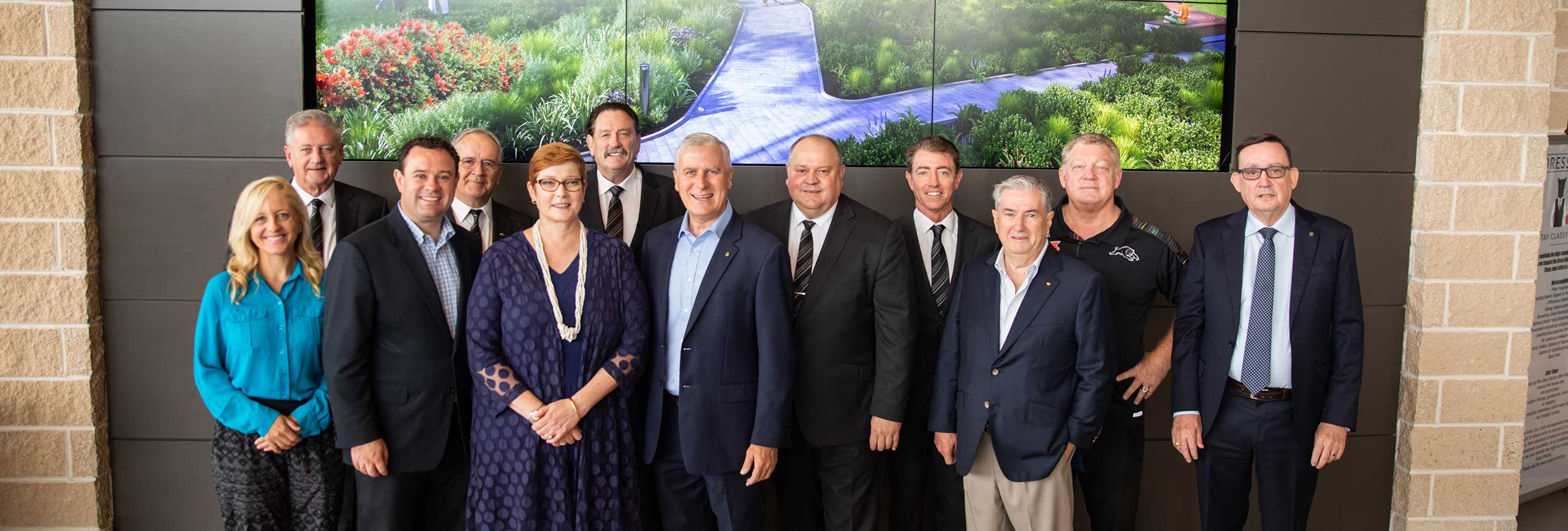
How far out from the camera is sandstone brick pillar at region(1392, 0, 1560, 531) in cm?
407

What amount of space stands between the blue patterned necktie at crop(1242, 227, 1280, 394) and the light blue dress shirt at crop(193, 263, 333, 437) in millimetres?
3060

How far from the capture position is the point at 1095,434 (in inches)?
120

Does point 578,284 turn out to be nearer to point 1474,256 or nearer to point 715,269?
point 715,269

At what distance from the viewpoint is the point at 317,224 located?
3520mm

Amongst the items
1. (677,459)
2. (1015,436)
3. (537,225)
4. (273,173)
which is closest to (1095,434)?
(1015,436)

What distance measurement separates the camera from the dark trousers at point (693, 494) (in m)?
3.10

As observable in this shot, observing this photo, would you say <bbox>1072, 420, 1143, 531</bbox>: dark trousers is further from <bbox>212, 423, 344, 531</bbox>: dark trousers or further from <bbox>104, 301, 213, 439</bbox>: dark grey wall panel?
<bbox>104, 301, 213, 439</bbox>: dark grey wall panel

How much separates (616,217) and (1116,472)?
215 centimetres

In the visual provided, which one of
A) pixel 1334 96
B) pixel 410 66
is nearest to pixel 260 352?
pixel 410 66

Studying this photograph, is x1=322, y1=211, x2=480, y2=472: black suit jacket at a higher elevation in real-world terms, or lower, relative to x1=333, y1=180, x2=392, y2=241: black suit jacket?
lower

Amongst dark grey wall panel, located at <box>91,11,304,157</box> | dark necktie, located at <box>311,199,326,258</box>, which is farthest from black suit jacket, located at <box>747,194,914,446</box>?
dark grey wall panel, located at <box>91,11,304,157</box>

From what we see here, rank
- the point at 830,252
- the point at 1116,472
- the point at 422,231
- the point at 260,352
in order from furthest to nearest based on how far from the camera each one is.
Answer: the point at 1116,472, the point at 830,252, the point at 422,231, the point at 260,352

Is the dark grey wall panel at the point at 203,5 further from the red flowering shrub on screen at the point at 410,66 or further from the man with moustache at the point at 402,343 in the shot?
the man with moustache at the point at 402,343

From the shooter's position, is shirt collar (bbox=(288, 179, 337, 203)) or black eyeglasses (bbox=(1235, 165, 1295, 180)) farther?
shirt collar (bbox=(288, 179, 337, 203))
